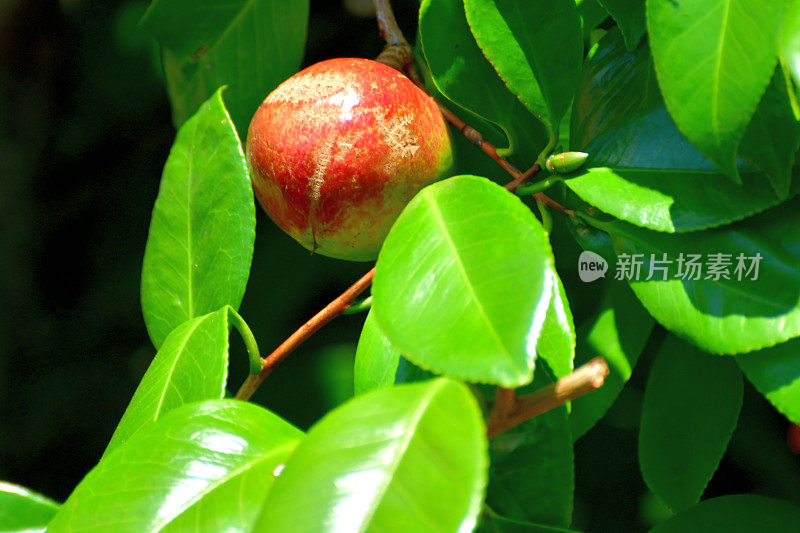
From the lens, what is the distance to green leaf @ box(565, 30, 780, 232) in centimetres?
52

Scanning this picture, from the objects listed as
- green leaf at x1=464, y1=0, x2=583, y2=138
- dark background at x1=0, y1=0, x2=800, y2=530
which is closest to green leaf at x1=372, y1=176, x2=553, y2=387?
green leaf at x1=464, y1=0, x2=583, y2=138

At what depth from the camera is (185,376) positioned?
22.5 inches

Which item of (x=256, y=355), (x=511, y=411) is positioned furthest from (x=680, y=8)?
(x=256, y=355)

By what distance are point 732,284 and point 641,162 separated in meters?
0.11

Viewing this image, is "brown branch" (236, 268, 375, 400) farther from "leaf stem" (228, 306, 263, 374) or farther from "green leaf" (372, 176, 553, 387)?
"green leaf" (372, 176, 553, 387)

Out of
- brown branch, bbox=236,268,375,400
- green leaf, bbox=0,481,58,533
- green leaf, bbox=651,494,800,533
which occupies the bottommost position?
green leaf, bbox=651,494,800,533

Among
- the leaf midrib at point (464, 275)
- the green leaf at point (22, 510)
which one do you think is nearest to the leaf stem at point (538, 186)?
the leaf midrib at point (464, 275)

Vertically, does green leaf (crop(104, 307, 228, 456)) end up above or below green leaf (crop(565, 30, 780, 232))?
below

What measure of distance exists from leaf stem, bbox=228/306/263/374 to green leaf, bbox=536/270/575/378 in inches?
9.7

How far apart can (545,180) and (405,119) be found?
0.43 feet

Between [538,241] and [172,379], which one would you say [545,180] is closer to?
[538,241]

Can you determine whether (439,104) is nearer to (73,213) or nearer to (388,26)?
(388,26)

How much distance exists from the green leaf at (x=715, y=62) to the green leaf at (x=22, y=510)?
1.86 feet

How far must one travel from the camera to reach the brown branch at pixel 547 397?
41cm
